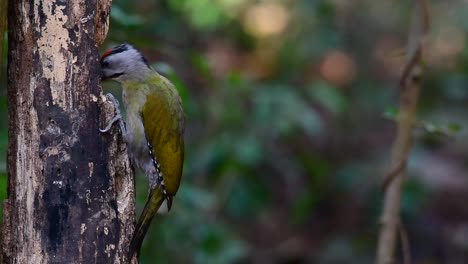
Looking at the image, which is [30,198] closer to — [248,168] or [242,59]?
[248,168]

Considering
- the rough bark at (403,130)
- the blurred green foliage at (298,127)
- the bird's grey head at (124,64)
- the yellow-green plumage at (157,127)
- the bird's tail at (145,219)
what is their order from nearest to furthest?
the bird's tail at (145,219) → the yellow-green plumage at (157,127) → the bird's grey head at (124,64) → the rough bark at (403,130) → the blurred green foliage at (298,127)

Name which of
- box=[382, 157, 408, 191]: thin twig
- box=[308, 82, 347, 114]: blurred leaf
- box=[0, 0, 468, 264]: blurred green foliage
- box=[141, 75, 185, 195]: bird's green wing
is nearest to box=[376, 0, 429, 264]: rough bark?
box=[382, 157, 408, 191]: thin twig

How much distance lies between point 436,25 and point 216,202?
320 cm

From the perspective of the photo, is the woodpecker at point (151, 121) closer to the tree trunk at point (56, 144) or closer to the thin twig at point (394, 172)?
the tree trunk at point (56, 144)

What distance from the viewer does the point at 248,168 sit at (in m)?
7.43

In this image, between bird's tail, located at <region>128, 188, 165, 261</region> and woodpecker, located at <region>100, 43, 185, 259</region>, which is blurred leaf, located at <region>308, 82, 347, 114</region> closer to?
woodpecker, located at <region>100, 43, 185, 259</region>

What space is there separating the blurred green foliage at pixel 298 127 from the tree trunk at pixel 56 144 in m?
1.03

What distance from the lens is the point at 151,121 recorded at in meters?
4.85

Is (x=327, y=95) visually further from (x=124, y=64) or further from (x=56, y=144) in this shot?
(x=56, y=144)

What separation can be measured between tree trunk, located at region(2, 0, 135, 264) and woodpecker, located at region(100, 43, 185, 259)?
0.54 metres

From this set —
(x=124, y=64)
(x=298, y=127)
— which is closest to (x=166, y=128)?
(x=124, y=64)

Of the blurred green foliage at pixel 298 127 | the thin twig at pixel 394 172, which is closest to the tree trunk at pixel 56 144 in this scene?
the blurred green foliage at pixel 298 127

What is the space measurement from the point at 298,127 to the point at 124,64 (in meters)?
3.10

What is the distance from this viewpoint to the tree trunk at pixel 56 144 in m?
3.89
